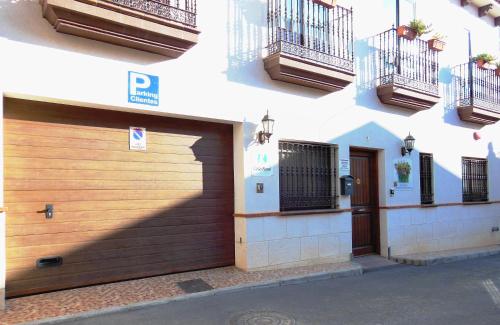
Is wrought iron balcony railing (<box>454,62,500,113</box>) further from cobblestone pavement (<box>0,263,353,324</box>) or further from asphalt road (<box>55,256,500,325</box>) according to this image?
cobblestone pavement (<box>0,263,353,324</box>)

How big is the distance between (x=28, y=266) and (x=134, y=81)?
2909mm

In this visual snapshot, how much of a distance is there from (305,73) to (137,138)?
10.7ft

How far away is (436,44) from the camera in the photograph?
10.4m

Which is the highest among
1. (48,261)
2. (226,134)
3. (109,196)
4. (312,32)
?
(312,32)

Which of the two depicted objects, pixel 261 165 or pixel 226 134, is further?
pixel 226 134

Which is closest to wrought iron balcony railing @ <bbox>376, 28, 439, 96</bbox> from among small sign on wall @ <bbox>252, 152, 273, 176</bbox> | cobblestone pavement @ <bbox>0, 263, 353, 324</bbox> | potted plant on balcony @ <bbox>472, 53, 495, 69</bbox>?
potted plant on balcony @ <bbox>472, 53, 495, 69</bbox>

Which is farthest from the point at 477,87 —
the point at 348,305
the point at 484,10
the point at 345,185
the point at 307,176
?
the point at 348,305

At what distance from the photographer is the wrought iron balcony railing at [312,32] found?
25.4ft

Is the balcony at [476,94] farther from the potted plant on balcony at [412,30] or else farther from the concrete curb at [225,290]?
the concrete curb at [225,290]

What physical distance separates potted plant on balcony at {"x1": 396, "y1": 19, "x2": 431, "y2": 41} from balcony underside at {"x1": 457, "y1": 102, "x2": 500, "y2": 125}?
106 inches

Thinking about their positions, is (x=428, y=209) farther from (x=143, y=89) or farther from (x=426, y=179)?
(x=143, y=89)

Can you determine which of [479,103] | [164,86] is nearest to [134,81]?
[164,86]

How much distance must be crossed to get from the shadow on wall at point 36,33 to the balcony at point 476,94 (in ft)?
30.7

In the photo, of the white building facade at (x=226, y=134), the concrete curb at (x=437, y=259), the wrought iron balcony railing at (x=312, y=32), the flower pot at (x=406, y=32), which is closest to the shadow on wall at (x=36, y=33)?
the white building facade at (x=226, y=134)
